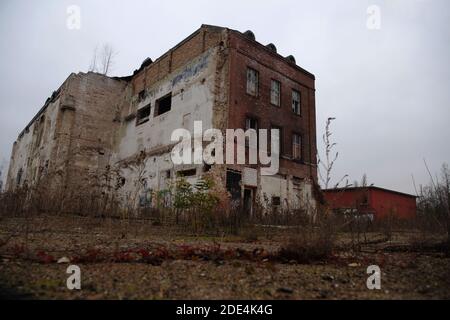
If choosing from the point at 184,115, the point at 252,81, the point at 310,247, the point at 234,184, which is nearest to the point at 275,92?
the point at 252,81

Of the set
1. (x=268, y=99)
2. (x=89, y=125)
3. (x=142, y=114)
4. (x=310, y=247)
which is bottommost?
(x=310, y=247)

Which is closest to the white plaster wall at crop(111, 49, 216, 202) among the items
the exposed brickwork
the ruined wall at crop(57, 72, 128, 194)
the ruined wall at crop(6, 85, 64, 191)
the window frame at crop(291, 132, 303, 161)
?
the exposed brickwork

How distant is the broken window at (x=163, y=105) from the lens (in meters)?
16.9

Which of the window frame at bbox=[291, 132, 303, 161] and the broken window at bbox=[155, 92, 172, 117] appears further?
the broken window at bbox=[155, 92, 172, 117]

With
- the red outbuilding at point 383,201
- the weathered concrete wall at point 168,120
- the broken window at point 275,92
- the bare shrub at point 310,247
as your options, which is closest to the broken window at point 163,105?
the weathered concrete wall at point 168,120

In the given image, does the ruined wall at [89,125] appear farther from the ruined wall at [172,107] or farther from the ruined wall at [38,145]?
the ruined wall at [172,107]

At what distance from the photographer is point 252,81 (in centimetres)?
1488

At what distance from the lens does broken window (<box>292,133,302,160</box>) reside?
1630 centimetres

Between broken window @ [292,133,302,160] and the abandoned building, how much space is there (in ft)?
0.20

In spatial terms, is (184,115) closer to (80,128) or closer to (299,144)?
(299,144)

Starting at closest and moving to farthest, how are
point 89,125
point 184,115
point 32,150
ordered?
point 184,115, point 89,125, point 32,150

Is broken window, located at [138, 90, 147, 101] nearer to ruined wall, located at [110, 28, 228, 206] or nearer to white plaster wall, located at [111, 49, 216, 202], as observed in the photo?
ruined wall, located at [110, 28, 228, 206]

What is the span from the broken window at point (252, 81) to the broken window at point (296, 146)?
11.9 ft

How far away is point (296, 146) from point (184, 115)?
661 cm
